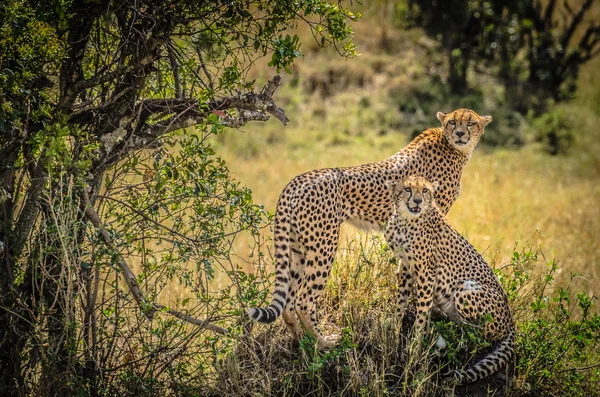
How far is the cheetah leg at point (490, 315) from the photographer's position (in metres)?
5.06

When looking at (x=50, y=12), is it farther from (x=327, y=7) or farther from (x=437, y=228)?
(x=437, y=228)

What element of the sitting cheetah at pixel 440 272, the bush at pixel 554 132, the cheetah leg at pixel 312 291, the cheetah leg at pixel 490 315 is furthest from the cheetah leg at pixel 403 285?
the bush at pixel 554 132

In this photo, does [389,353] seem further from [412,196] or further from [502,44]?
[502,44]

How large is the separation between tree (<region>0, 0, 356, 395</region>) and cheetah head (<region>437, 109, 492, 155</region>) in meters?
1.29

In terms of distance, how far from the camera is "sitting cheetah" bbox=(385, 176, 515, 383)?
5.09m

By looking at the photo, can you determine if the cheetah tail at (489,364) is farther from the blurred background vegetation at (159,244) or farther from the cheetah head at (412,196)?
the cheetah head at (412,196)

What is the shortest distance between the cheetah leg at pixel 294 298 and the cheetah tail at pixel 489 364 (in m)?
1.07

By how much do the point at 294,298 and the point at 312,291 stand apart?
14cm

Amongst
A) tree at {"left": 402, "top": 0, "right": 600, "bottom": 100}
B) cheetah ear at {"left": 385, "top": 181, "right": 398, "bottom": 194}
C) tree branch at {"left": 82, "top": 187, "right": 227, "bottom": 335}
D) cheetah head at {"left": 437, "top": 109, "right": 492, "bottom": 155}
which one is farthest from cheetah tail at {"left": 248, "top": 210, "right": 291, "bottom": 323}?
tree at {"left": 402, "top": 0, "right": 600, "bottom": 100}

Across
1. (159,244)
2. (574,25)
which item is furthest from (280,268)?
(574,25)

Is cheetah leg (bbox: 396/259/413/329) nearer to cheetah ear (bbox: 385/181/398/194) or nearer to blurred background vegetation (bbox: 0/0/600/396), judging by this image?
blurred background vegetation (bbox: 0/0/600/396)

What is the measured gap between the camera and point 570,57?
17297mm

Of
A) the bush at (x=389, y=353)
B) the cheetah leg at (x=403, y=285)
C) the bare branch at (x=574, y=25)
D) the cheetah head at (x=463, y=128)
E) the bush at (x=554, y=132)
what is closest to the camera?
the bush at (x=389, y=353)

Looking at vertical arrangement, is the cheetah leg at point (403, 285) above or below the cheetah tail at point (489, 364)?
above
